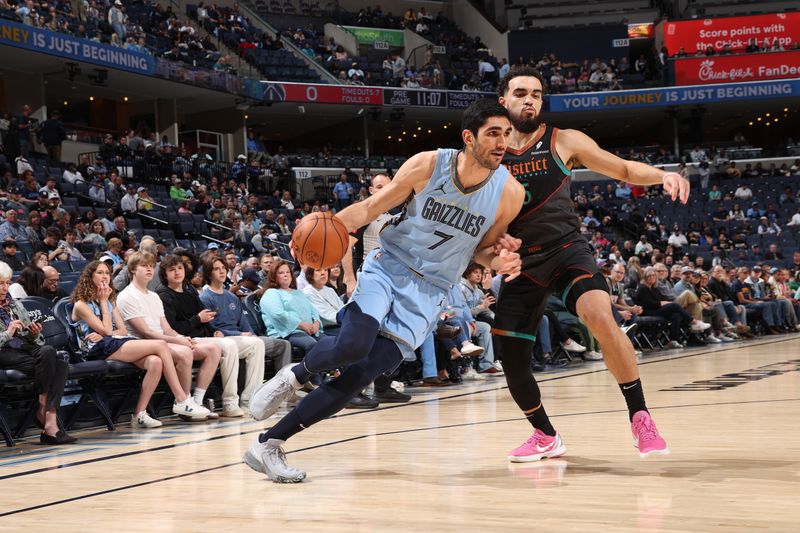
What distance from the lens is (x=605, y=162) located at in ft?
14.5

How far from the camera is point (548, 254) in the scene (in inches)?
175

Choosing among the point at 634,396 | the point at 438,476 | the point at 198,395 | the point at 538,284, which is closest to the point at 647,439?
the point at 634,396

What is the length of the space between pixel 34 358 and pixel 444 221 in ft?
10.2

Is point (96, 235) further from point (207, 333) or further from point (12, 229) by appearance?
point (207, 333)

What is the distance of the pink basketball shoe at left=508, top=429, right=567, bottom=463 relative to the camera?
4.48 meters

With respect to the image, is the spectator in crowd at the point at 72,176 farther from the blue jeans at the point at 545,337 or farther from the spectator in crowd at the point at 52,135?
the blue jeans at the point at 545,337

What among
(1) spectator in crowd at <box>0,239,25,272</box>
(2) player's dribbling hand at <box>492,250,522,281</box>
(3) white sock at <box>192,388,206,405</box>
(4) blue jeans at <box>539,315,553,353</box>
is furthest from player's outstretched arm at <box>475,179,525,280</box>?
(1) spectator in crowd at <box>0,239,25,272</box>

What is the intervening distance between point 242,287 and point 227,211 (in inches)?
367

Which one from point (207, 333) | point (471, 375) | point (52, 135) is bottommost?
point (471, 375)

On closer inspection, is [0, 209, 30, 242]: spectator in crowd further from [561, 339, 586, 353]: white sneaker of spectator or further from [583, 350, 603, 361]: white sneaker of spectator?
[583, 350, 603, 361]: white sneaker of spectator

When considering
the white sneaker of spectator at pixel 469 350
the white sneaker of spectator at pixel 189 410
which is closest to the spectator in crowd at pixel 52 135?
the white sneaker of spectator at pixel 469 350

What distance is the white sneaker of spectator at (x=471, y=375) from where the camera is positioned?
382 inches

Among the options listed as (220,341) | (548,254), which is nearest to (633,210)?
(220,341)

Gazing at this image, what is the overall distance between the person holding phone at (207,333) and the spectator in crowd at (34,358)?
1.45m
